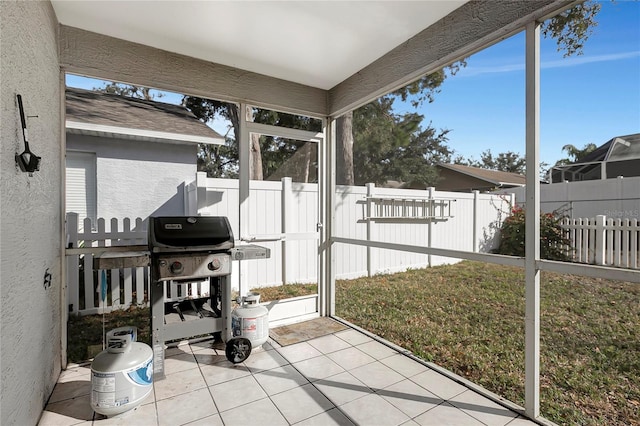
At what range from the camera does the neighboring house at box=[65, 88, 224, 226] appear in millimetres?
3967

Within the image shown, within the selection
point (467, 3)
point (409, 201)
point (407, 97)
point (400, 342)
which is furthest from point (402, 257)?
point (467, 3)

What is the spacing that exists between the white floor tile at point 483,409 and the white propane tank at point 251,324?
5.23ft

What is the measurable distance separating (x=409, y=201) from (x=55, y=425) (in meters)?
4.34

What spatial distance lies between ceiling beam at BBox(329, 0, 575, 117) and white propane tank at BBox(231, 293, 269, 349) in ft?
7.76

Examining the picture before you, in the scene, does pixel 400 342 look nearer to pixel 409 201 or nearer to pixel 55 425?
pixel 409 201

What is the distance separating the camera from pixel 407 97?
4770 mm

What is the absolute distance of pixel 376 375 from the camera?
8.27 feet

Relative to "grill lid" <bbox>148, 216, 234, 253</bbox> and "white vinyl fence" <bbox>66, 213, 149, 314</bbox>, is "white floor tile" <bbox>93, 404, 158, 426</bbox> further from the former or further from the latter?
"white vinyl fence" <bbox>66, 213, 149, 314</bbox>

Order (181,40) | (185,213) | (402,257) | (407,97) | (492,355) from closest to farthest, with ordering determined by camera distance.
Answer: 1. (181,40)
2. (492,355)
3. (185,213)
4. (407,97)
5. (402,257)

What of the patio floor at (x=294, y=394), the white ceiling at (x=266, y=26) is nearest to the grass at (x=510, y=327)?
the patio floor at (x=294, y=394)

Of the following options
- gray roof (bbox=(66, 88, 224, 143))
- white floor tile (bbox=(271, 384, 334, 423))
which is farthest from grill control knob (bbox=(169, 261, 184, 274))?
gray roof (bbox=(66, 88, 224, 143))

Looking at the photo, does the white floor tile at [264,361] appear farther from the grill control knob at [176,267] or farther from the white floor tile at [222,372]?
the grill control knob at [176,267]

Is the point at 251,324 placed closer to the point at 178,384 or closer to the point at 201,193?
the point at 178,384

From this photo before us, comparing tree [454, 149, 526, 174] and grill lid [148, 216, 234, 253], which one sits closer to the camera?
grill lid [148, 216, 234, 253]
